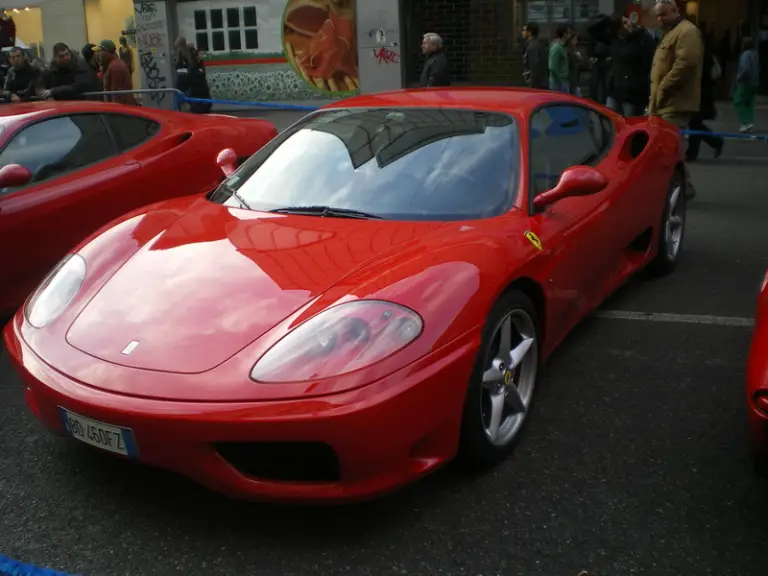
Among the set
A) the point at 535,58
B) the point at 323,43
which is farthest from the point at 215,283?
the point at 323,43

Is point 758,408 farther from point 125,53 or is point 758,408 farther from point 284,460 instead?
point 125,53

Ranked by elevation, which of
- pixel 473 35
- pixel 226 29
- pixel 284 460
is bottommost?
pixel 284 460

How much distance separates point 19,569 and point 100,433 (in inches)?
17.0

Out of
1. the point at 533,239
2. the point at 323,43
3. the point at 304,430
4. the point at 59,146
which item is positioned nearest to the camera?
the point at 304,430

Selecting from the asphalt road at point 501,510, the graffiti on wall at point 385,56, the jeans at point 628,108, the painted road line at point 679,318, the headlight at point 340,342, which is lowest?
the asphalt road at point 501,510

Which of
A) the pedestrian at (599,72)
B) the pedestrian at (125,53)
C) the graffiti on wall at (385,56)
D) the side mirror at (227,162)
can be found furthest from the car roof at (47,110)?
the graffiti on wall at (385,56)

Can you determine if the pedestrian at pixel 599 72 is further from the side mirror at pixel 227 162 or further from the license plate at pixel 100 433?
the license plate at pixel 100 433

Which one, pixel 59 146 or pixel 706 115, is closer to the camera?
pixel 59 146

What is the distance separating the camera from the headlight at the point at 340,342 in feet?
8.72

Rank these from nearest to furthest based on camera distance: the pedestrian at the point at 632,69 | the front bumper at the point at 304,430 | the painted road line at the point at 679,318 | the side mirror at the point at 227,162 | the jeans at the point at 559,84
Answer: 1. the front bumper at the point at 304,430
2. the side mirror at the point at 227,162
3. the painted road line at the point at 679,318
4. the pedestrian at the point at 632,69
5. the jeans at the point at 559,84

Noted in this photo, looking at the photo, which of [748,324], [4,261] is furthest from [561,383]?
[4,261]

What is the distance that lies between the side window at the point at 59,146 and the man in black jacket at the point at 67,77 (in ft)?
15.3

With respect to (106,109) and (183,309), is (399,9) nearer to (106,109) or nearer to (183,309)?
(106,109)

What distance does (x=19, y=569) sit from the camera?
8.42 feet
